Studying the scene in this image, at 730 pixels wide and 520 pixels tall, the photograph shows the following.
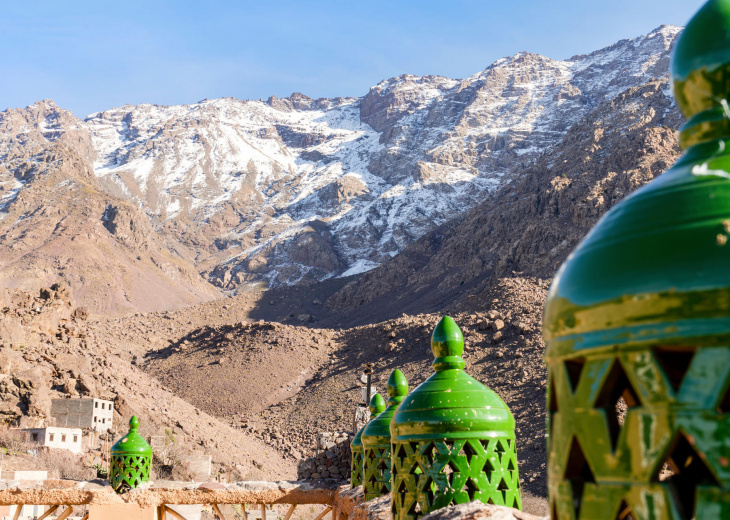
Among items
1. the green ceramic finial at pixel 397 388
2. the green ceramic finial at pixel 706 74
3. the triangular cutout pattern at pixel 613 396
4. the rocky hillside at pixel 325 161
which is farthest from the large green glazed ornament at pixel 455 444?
the rocky hillside at pixel 325 161

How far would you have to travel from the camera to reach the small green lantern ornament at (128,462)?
373 inches

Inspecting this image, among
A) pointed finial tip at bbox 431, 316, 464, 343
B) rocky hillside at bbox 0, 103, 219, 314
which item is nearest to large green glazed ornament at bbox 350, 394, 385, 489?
pointed finial tip at bbox 431, 316, 464, 343

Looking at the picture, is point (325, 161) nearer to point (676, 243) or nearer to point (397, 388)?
point (397, 388)

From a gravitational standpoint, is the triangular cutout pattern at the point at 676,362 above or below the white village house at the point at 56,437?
above

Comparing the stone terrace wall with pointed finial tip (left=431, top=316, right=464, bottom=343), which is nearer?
pointed finial tip (left=431, top=316, right=464, bottom=343)

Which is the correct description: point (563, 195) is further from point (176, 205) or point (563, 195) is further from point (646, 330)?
point (176, 205)

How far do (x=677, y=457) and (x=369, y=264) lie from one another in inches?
3497

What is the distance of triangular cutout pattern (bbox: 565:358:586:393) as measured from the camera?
54.9 inches

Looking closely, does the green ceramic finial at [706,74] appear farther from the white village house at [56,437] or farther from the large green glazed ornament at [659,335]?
the white village house at [56,437]

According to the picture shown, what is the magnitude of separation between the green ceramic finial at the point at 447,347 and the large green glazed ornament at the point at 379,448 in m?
2.24

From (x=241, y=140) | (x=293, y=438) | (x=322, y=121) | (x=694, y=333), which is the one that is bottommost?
(x=293, y=438)

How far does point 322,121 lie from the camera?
167250 millimetres

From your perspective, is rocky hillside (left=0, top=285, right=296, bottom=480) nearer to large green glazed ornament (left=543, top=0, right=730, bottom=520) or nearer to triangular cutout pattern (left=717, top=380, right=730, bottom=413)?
large green glazed ornament (left=543, top=0, right=730, bottom=520)

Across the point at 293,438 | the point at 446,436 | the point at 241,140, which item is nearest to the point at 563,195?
the point at 293,438
